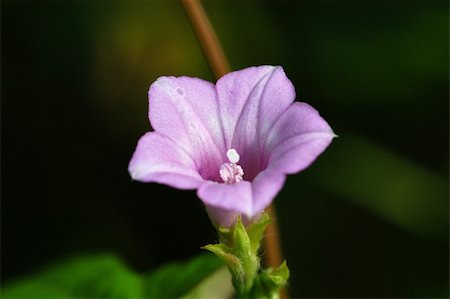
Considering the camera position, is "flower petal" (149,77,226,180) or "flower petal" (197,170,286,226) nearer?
"flower petal" (197,170,286,226)

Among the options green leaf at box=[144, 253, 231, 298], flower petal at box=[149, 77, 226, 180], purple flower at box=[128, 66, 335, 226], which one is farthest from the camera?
green leaf at box=[144, 253, 231, 298]

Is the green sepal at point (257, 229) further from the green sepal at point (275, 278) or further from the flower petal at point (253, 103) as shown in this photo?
the flower petal at point (253, 103)

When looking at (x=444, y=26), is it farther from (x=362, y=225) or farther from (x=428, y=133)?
(x=362, y=225)

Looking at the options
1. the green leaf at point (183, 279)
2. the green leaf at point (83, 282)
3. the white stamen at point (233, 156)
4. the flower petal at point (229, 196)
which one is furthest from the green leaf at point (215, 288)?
the flower petal at point (229, 196)

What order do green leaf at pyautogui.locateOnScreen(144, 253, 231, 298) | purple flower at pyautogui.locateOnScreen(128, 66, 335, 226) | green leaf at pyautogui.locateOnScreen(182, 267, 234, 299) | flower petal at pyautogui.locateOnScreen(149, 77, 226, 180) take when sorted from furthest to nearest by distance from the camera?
1. green leaf at pyautogui.locateOnScreen(182, 267, 234, 299)
2. green leaf at pyautogui.locateOnScreen(144, 253, 231, 298)
3. flower petal at pyautogui.locateOnScreen(149, 77, 226, 180)
4. purple flower at pyautogui.locateOnScreen(128, 66, 335, 226)

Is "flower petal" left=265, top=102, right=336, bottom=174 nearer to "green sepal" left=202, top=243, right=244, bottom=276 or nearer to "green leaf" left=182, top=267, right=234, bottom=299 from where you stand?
"green sepal" left=202, top=243, right=244, bottom=276

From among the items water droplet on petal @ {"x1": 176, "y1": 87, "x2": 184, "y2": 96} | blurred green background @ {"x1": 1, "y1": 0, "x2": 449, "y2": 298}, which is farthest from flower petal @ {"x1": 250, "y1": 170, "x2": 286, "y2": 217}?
blurred green background @ {"x1": 1, "y1": 0, "x2": 449, "y2": 298}

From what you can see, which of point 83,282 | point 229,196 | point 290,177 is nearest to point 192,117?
point 229,196
